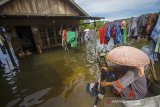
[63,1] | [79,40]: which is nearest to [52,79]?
[79,40]

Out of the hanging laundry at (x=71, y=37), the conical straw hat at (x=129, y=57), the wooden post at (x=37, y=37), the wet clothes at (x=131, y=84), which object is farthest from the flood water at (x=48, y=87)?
the wooden post at (x=37, y=37)

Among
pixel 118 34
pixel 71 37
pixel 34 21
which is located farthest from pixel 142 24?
pixel 34 21

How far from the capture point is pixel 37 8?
1343cm

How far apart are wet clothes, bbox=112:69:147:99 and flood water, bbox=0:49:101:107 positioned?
172 centimetres

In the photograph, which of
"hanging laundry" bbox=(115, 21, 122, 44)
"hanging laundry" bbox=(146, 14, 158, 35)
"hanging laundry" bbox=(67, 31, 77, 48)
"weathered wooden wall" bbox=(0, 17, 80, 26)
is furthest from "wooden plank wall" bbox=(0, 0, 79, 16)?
"hanging laundry" bbox=(146, 14, 158, 35)

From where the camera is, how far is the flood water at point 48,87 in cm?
474

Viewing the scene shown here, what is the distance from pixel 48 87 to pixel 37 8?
958cm

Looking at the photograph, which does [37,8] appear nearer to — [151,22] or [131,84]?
[151,22]

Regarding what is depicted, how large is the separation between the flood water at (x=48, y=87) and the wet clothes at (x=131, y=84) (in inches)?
67.7

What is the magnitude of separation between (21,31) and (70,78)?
40.2 ft

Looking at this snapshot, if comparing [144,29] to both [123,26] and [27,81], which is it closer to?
[123,26]

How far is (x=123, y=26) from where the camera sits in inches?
279

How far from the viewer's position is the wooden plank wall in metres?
12.1

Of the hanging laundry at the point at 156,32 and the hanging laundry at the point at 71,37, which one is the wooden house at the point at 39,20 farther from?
the hanging laundry at the point at 156,32
